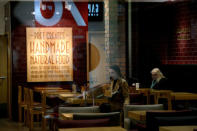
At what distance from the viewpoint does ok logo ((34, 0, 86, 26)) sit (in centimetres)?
798

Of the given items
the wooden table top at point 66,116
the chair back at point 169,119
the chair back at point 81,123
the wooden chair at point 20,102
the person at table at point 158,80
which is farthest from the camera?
the person at table at point 158,80

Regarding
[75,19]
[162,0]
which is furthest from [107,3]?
[162,0]

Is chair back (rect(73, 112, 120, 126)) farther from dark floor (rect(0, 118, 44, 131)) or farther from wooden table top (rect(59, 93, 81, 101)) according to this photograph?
dark floor (rect(0, 118, 44, 131))

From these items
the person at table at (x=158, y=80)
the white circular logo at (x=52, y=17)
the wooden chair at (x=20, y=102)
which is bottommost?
the wooden chair at (x=20, y=102)

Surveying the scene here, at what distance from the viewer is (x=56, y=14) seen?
800 centimetres

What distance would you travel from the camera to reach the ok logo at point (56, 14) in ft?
26.2

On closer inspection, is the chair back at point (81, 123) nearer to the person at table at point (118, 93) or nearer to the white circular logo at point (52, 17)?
the person at table at point (118, 93)

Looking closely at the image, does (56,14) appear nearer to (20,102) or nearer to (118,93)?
(20,102)

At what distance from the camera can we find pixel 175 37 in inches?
417

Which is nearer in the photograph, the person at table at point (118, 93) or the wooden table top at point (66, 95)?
the person at table at point (118, 93)

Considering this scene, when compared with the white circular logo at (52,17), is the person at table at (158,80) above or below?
below

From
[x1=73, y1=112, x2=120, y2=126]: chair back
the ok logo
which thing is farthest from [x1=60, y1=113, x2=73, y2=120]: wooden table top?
the ok logo

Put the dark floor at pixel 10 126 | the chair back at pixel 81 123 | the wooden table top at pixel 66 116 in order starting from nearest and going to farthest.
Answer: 1. the chair back at pixel 81 123
2. the wooden table top at pixel 66 116
3. the dark floor at pixel 10 126

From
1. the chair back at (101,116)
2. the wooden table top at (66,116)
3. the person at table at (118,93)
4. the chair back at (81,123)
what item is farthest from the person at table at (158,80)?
the chair back at (81,123)
